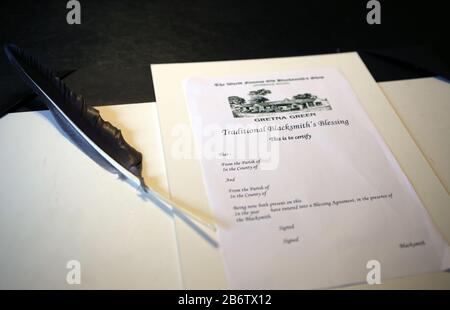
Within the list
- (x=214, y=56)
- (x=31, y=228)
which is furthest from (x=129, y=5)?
(x=31, y=228)

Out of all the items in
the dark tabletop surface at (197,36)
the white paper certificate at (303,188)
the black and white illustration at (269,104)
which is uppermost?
the dark tabletop surface at (197,36)

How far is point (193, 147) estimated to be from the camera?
681mm

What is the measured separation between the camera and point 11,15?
0.93 meters

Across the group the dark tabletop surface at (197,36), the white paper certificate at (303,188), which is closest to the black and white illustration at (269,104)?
the white paper certificate at (303,188)

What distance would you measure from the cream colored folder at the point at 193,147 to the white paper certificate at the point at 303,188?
2 cm

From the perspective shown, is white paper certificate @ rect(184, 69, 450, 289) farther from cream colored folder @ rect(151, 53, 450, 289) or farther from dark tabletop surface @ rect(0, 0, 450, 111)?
dark tabletop surface @ rect(0, 0, 450, 111)

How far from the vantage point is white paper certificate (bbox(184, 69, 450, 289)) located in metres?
0.57

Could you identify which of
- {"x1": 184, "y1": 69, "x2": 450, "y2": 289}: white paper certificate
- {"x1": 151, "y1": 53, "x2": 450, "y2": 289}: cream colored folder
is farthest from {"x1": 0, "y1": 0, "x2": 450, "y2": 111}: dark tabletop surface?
{"x1": 184, "y1": 69, "x2": 450, "y2": 289}: white paper certificate

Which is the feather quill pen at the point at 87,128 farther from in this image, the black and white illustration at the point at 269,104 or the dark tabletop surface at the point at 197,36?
the black and white illustration at the point at 269,104

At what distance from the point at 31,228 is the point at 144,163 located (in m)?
0.20

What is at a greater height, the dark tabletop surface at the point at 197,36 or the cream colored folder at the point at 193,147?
the dark tabletop surface at the point at 197,36

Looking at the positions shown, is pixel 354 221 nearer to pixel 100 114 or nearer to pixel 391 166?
pixel 391 166

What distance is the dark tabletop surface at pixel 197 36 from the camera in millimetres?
831

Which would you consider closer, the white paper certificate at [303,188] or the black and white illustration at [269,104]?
the white paper certificate at [303,188]
